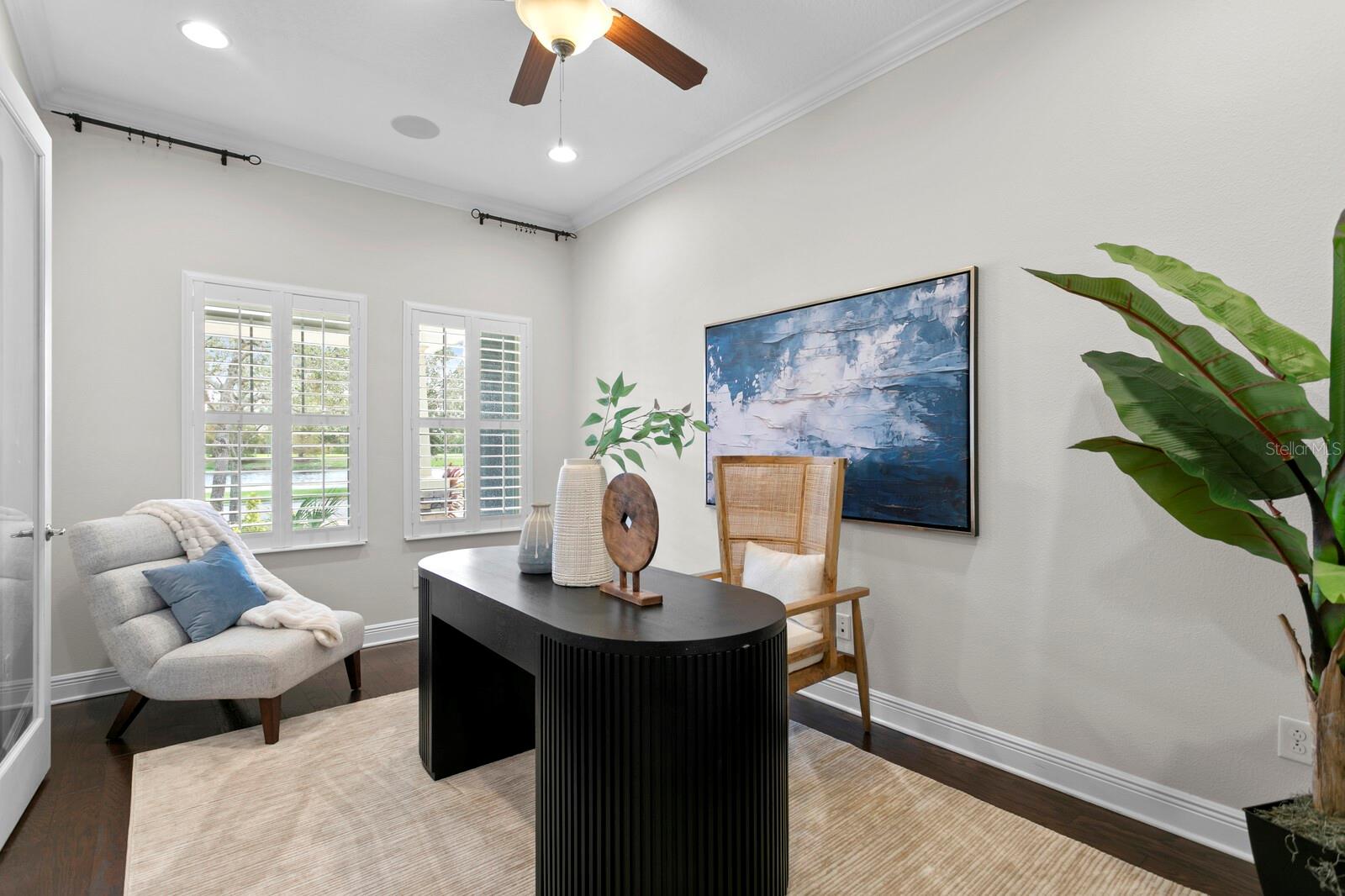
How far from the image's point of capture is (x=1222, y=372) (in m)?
1.45

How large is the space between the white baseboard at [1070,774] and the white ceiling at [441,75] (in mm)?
2686

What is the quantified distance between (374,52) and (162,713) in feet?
9.92

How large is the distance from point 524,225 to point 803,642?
3.46m

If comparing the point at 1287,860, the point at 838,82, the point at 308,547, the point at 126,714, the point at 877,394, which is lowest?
the point at 126,714

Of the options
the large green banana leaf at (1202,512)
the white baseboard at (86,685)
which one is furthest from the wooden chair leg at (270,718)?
the large green banana leaf at (1202,512)

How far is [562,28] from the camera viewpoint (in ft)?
6.52

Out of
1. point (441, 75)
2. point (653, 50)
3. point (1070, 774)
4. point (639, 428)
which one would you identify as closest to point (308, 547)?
point (639, 428)

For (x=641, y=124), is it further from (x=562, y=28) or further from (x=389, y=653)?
(x=389, y=653)

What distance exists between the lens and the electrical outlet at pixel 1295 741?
177cm

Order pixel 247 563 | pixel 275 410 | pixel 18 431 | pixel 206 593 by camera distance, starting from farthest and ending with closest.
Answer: pixel 275 410 → pixel 247 563 → pixel 206 593 → pixel 18 431

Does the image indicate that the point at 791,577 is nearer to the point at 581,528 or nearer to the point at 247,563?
the point at 581,528

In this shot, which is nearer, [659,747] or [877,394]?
[659,747]

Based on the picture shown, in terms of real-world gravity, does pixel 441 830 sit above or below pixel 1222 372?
below

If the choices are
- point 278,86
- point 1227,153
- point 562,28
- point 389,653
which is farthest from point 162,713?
point 1227,153
